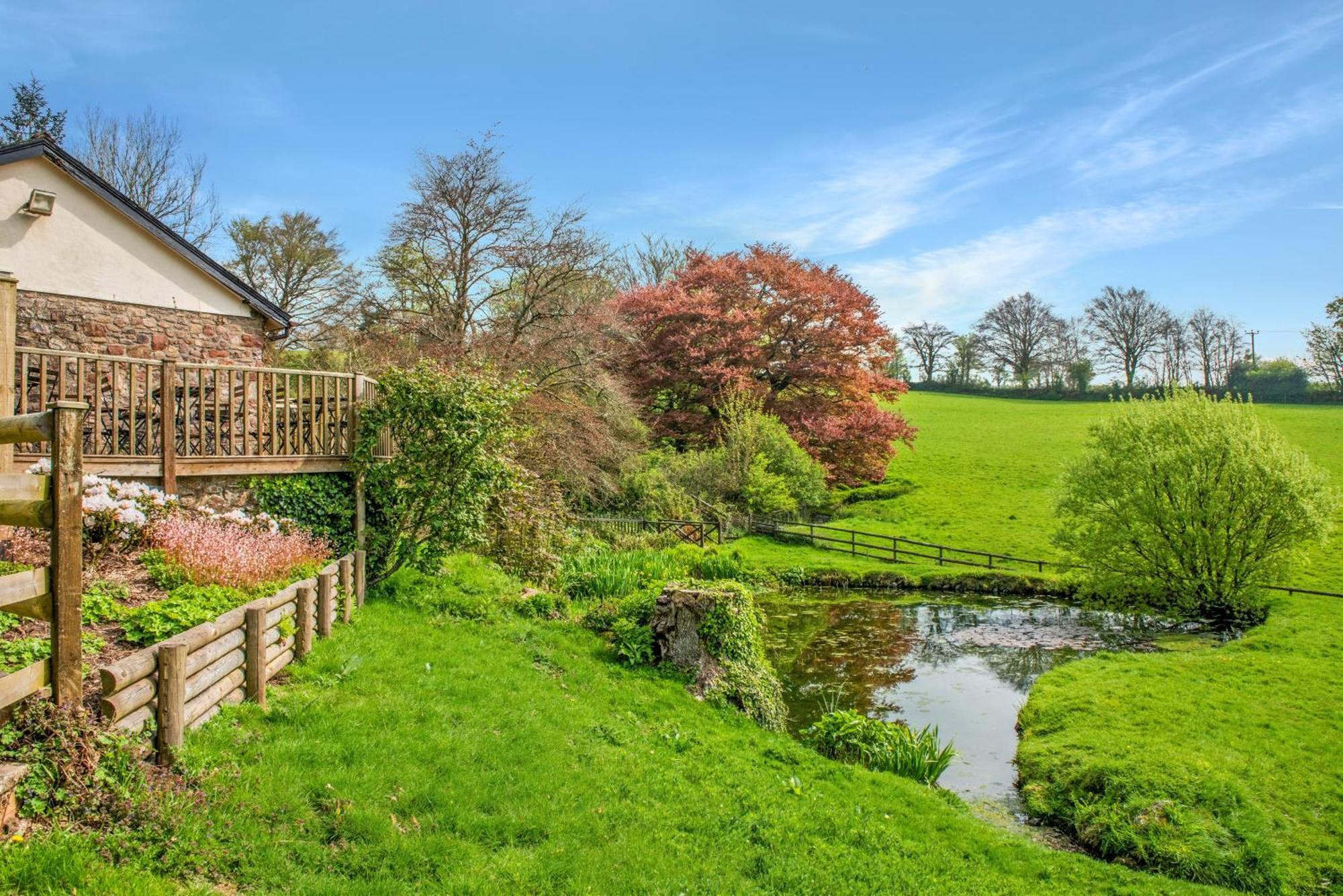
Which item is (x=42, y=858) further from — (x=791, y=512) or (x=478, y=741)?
(x=791, y=512)

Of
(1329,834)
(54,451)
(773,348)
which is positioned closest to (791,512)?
(773,348)

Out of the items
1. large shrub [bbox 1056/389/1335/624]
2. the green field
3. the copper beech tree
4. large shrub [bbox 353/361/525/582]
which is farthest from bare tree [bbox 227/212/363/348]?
large shrub [bbox 1056/389/1335/624]

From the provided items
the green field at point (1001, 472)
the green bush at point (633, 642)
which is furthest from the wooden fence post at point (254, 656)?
the green field at point (1001, 472)

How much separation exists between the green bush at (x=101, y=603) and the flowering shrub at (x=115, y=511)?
1.15m

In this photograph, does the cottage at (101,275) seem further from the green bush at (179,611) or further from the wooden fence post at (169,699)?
the wooden fence post at (169,699)

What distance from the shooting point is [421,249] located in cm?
2255

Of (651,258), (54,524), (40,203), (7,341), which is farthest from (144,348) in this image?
(651,258)

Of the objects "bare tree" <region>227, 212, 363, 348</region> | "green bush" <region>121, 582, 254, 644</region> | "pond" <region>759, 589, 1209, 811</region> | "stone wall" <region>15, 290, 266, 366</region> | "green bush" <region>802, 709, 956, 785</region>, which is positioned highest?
"bare tree" <region>227, 212, 363, 348</region>

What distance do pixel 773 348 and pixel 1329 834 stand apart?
86.0 feet

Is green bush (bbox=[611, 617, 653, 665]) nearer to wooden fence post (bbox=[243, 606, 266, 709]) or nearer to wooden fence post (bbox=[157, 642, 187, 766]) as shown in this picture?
wooden fence post (bbox=[243, 606, 266, 709])

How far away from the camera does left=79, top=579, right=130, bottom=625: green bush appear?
19.4 feet

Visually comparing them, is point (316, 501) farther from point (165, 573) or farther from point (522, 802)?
point (522, 802)

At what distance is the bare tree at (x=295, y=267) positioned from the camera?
2812cm

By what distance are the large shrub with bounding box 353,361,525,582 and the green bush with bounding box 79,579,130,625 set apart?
175 inches
